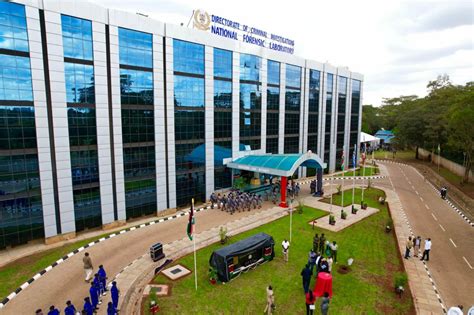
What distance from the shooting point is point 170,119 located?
101 feet

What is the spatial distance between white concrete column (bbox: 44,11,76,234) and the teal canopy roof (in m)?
18.4

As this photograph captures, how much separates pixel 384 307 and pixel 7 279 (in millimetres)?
22560

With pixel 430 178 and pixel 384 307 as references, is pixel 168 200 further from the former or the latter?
pixel 430 178

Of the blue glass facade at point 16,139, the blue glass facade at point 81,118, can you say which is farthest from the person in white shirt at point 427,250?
the blue glass facade at point 16,139

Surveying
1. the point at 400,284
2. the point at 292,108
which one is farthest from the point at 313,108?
the point at 400,284

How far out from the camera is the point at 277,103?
4369 cm

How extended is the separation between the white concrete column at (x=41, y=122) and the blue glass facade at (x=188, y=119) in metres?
11.9

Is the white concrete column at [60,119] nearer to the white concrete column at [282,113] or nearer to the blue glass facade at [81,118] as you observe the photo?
the blue glass facade at [81,118]

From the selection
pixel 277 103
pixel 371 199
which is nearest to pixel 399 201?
pixel 371 199

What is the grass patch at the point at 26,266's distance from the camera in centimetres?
1792

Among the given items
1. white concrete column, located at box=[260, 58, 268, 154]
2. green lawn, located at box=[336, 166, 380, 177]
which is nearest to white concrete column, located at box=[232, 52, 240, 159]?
white concrete column, located at box=[260, 58, 268, 154]

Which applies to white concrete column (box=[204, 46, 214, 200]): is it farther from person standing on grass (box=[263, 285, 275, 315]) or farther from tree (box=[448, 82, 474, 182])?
tree (box=[448, 82, 474, 182])

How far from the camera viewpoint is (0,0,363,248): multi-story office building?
2230cm

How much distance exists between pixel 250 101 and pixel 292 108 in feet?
31.6
